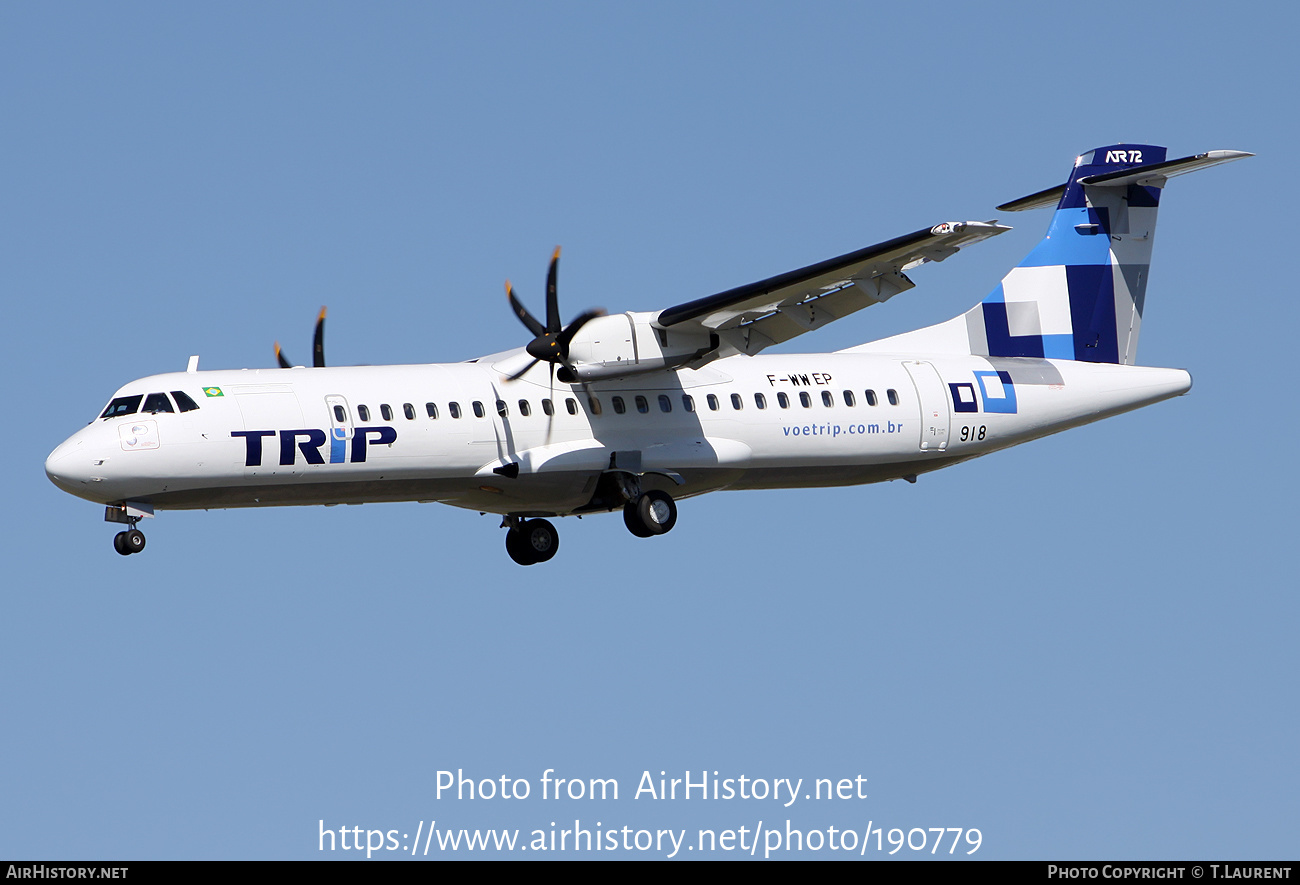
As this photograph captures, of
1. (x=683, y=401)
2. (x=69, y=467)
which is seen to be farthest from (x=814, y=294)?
(x=69, y=467)

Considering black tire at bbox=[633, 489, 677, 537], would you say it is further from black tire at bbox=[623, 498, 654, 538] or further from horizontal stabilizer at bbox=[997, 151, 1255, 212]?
horizontal stabilizer at bbox=[997, 151, 1255, 212]

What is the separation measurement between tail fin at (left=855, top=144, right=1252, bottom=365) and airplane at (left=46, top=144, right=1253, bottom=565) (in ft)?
0.11

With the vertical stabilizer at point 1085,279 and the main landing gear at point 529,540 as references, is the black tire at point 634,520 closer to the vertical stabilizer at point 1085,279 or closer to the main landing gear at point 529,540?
the main landing gear at point 529,540

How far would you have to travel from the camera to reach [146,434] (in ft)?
74.0

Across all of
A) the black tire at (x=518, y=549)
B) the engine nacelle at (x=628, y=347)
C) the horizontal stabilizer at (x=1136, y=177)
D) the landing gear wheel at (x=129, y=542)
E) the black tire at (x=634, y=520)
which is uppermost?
the horizontal stabilizer at (x=1136, y=177)

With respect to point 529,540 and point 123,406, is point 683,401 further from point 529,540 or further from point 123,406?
point 123,406

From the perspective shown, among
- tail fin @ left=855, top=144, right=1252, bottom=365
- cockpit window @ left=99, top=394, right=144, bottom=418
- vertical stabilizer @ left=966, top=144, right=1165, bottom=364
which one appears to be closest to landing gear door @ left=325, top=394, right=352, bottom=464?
cockpit window @ left=99, top=394, right=144, bottom=418

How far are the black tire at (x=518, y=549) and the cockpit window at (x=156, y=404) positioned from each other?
6.21 m

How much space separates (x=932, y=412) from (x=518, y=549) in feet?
21.8

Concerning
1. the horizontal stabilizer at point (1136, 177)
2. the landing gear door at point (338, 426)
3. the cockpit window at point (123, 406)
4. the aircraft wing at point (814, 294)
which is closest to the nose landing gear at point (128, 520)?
the cockpit window at point (123, 406)

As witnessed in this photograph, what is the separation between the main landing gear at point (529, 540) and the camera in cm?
2709

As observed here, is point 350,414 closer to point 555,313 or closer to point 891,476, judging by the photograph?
point 555,313

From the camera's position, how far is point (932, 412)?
1067 inches
